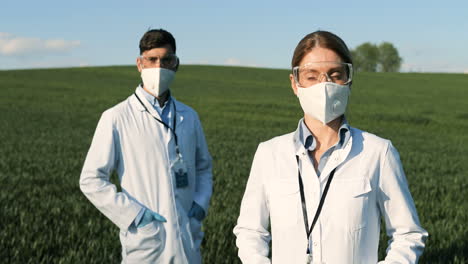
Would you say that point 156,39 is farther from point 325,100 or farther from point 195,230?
point 325,100

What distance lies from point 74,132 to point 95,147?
22.1 meters

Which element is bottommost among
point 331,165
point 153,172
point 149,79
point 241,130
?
point 241,130

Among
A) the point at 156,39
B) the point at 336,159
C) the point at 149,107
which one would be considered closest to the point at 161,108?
the point at 149,107

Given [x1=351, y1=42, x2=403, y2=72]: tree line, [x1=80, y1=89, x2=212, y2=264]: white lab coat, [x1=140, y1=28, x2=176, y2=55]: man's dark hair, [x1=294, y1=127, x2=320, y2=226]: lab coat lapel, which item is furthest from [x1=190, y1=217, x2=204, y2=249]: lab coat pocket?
[x1=351, y1=42, x2=403, y2=72]: tree line

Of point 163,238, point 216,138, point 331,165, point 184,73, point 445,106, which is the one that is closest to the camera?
point 331,165

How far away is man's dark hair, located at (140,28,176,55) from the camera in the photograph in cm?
388

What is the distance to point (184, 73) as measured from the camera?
75.0 metres

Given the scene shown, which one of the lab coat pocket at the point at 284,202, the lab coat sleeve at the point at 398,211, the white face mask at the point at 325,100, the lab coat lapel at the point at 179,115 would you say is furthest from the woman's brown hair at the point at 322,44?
the lab coat lapel at the point at 179,115

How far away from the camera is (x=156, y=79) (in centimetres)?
400

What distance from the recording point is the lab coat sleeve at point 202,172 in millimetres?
3994

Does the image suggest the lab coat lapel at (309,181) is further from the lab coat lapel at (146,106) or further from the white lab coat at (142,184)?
the lab coat lapel at (146,106)

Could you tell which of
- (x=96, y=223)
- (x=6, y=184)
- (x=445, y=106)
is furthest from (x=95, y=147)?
(x=445, y=106)

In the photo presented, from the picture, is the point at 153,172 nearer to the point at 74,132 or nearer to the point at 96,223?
the point at 96,223

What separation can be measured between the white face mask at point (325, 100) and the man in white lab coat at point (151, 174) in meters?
1.58
